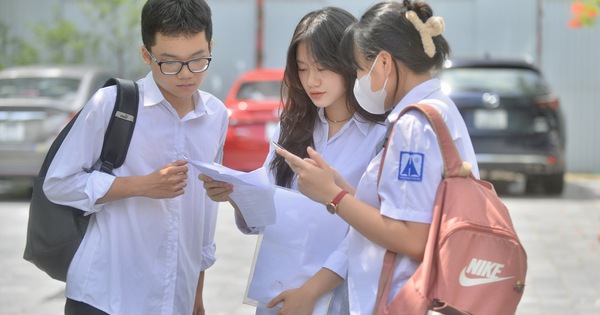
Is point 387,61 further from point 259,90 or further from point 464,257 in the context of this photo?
point 259,90

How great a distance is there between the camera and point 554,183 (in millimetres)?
12344

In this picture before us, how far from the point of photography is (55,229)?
3.32m

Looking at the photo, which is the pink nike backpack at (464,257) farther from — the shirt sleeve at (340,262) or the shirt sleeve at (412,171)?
the shirt sleeve at (340,262)

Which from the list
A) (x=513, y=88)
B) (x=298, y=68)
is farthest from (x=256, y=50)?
(x=298, y=68)

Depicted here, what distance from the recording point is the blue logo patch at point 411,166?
2754 mm

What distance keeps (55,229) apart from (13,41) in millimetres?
14739

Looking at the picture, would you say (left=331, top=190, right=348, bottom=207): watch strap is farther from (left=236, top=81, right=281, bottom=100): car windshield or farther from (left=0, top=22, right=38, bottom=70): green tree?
(left=0, top=22, right=38, bottom=70): green tree

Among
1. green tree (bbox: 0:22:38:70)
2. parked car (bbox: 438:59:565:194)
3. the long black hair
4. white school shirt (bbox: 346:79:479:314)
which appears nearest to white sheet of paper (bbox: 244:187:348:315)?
the long black hair

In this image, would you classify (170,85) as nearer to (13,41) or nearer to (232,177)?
(232,177)

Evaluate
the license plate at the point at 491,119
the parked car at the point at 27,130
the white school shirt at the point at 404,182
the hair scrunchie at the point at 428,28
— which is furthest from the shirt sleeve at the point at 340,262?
the license plate at the point at 491,119

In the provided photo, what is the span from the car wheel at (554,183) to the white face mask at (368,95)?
9.52 meters

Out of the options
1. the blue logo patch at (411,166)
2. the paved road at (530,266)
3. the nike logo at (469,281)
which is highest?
the blue logo patch at (411,166)

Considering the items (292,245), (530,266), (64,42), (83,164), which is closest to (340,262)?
(292,245)

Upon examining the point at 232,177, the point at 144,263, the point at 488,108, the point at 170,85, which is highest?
the point at 170,85
